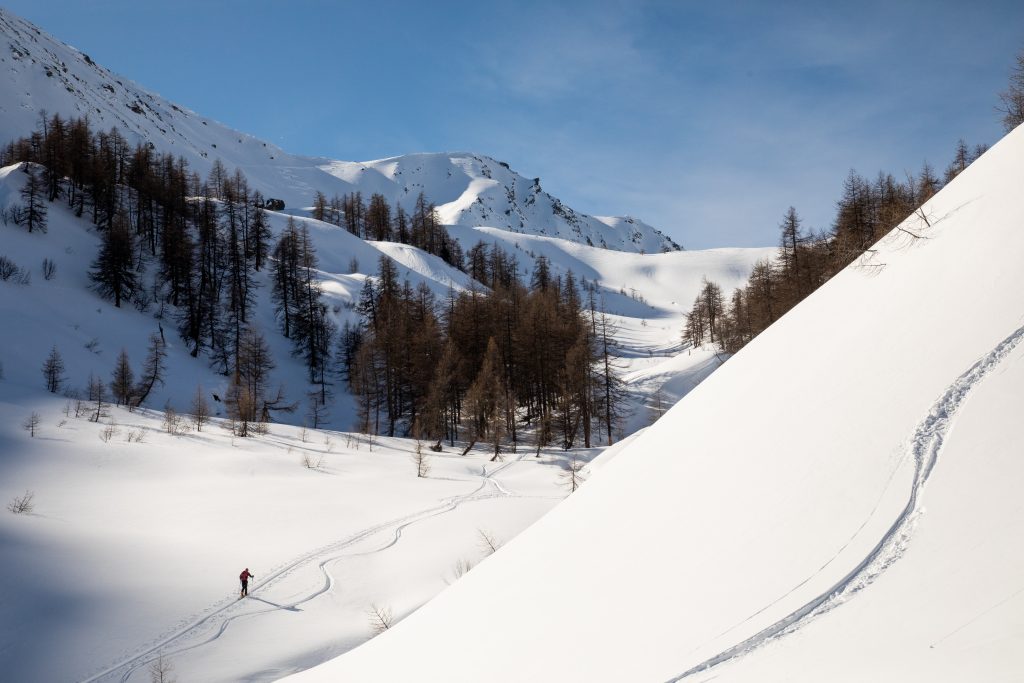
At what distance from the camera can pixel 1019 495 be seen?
377 centimetres

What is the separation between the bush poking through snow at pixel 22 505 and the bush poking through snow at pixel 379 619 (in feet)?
43.2

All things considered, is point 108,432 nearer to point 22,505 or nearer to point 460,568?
point 22,505

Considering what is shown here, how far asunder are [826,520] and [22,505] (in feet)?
81.1

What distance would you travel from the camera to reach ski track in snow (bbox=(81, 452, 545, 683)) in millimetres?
12703

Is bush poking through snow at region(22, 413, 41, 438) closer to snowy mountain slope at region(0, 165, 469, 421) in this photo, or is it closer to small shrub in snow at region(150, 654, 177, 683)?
snowy mountain slope at region(0, 165, 469, 421)

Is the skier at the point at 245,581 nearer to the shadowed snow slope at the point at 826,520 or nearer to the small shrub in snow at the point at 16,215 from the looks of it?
the shadowed snow slope at the point at 826,520

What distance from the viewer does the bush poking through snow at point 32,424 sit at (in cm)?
2480

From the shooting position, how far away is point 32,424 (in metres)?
25.3

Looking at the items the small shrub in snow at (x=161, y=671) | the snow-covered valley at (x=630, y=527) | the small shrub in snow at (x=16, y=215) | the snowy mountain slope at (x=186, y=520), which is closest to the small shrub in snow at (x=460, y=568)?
the snow-covered valley at (x=630, y=527)

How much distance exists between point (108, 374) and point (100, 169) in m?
28.9

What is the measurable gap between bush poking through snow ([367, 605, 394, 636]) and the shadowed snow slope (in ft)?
22.1


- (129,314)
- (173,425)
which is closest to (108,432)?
(173,425)

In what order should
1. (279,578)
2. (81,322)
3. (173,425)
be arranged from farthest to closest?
(81,322) → (173,425) → (279,578)

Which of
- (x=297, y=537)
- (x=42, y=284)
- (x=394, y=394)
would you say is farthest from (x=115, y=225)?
(x=297, y=537)
